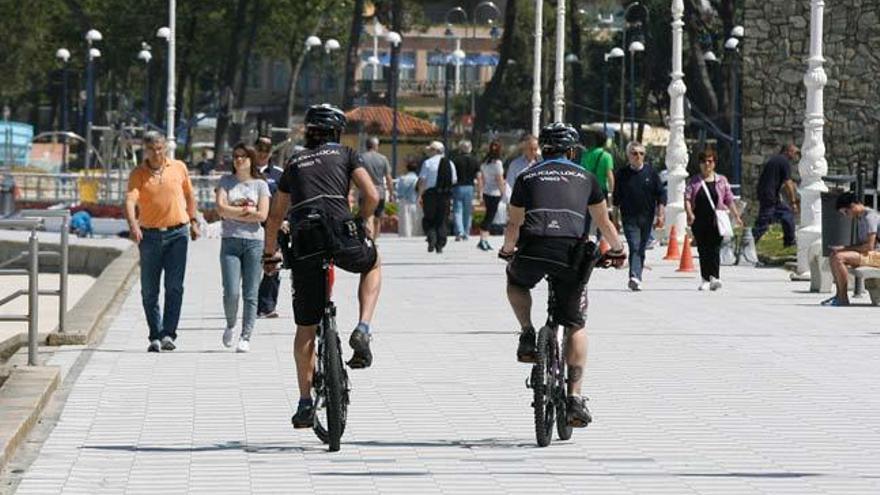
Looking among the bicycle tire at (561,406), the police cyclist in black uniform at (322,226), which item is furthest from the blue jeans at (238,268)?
the bicycle tire at (561,406)

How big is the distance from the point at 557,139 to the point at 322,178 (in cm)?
125

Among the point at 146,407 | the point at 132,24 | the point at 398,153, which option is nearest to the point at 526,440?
the point at 146,407

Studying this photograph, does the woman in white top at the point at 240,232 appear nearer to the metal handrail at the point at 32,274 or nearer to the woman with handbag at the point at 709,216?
the metal handrail at the point at 32,274

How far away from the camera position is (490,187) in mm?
40438

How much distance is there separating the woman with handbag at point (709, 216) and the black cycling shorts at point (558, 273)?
13940 millimetres

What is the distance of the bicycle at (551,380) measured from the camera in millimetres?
12633

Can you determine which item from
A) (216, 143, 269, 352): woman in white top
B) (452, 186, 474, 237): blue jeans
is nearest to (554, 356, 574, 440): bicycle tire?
(216, 143, 269, 352): woman in white top

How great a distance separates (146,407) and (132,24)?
92.3 metres

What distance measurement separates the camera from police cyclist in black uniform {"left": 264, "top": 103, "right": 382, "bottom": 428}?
12.7 metres

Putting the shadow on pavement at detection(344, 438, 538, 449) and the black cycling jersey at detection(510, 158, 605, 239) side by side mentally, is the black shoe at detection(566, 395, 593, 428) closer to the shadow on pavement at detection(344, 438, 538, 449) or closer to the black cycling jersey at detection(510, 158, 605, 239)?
the shadow on pavement at detection(344, 438, 538, 449)

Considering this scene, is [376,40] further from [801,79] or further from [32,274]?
[32,274]

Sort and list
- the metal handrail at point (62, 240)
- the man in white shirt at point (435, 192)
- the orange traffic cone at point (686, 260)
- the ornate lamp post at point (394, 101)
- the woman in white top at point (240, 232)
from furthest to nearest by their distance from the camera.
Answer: the ornate lamp post at point (394, 101)
the man in white shirt at point (435, 192)
the orange traffic cone at point (686, 260)
the woman in white top at point (240, 232)
the metal handrail at point (62, 240)

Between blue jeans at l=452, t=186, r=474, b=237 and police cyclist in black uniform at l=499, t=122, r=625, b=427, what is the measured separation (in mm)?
28725

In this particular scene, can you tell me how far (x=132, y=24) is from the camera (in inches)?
4173
